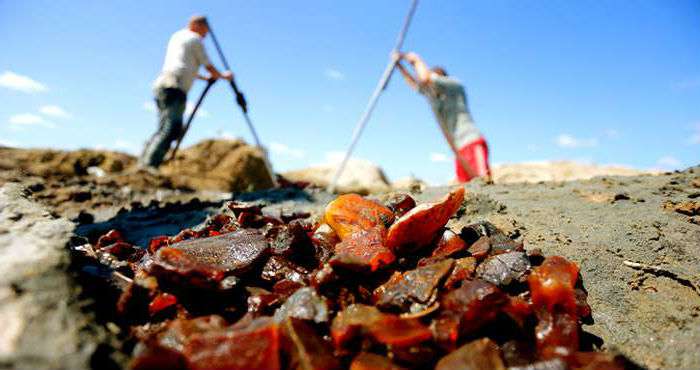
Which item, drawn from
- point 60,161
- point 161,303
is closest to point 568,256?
point 161,303

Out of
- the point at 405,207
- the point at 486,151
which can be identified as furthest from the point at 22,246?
the point at 486,151

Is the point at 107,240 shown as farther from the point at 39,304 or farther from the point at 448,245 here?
the point at 448,245

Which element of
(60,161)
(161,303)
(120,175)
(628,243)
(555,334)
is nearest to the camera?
(555,334)

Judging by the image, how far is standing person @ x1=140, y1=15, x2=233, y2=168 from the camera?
587cm

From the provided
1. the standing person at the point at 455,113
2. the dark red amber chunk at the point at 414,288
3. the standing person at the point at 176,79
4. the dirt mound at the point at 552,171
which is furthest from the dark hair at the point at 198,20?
the dirt mound at the point at 552,171

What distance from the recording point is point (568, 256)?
2051 millimetres

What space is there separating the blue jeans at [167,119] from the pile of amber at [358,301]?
174 inches

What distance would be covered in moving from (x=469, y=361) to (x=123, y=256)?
1.79 meters

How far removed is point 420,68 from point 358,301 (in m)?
5.61

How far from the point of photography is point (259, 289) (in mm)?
1551

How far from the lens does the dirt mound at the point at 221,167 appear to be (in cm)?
980

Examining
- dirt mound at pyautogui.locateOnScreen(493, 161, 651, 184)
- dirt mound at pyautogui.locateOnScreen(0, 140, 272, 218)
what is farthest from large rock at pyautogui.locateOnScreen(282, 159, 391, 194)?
dirt mound at pyautogui.locateOnScreen(493, 161, 651, 184)

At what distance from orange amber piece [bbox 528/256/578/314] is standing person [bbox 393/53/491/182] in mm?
4916

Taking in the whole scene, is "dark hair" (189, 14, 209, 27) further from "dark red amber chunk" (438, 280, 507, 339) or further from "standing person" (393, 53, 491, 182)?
"dark red amber chunk" (438, 280, 507, 339)
